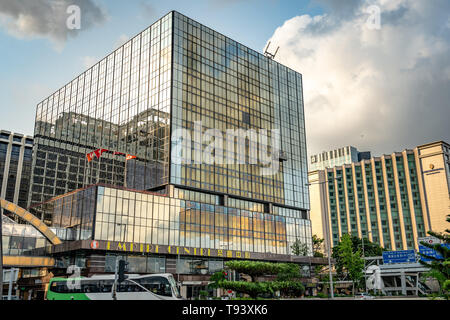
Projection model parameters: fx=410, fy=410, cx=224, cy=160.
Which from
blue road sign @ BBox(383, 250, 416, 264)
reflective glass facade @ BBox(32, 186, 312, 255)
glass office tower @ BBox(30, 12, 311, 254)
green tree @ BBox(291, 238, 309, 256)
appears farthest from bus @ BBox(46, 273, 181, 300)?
green tree @ BBox(291, 238, 309, 256)

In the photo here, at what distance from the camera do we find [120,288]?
45562 millimetres

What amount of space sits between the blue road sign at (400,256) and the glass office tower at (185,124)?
74.6 feet

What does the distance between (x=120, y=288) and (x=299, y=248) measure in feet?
208

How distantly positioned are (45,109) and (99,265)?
244ft

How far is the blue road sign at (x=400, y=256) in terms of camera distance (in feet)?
249

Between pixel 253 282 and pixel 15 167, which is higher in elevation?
pixel 15 167

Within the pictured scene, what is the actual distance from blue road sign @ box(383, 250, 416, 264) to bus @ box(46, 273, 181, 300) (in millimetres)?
48789

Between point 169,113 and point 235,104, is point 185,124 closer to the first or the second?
point 169,113

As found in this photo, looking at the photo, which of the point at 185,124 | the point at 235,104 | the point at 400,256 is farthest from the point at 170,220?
the point at 400,256

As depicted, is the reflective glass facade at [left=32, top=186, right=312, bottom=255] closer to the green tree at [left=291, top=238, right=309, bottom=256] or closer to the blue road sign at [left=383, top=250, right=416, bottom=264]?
the green tree at [left=291, top=238, right=309, bottom=256]

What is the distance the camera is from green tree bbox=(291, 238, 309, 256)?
98000mm

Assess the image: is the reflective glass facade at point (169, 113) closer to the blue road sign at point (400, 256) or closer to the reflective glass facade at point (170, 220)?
the reflective glass facade at point (170, 220)

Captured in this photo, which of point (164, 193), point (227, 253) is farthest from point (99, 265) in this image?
point (227, 253)

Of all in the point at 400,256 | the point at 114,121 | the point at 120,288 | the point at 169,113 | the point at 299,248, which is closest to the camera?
the point at 120,288
